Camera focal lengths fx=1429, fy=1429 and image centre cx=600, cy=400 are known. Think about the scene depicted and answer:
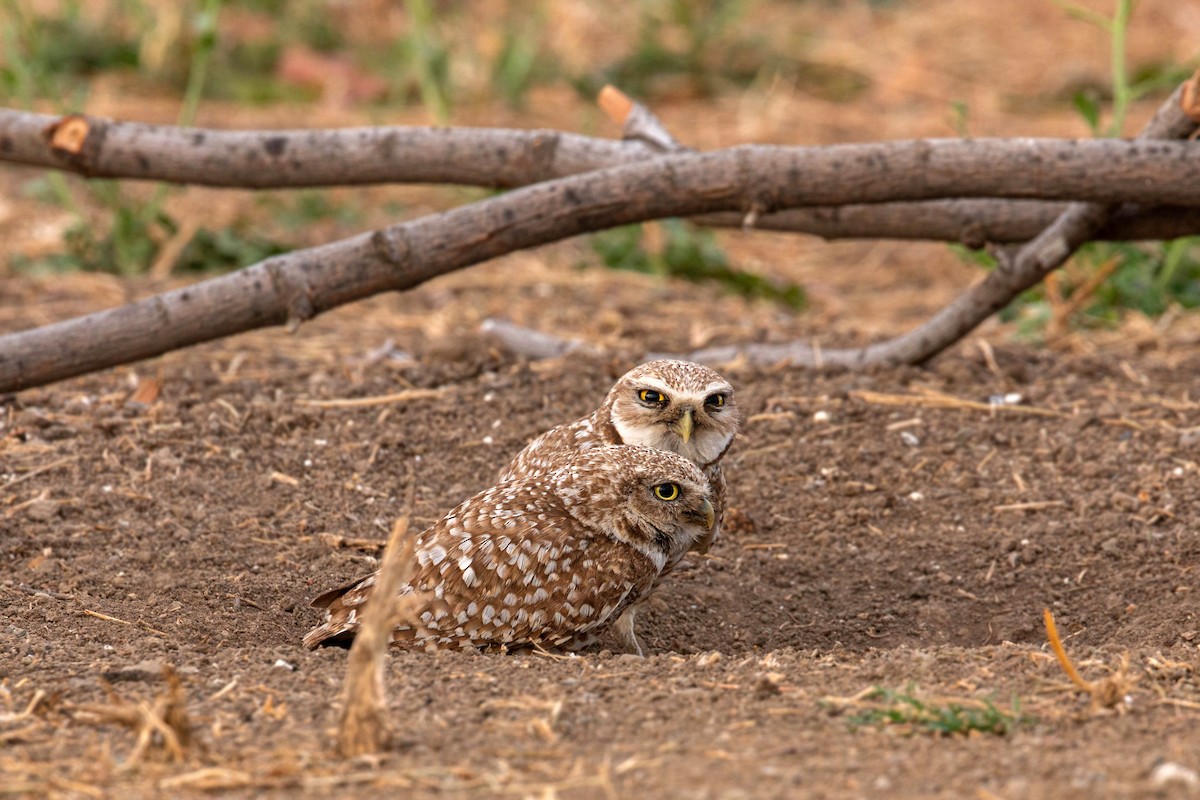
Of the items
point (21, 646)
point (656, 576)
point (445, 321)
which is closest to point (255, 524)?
point (21, 646)

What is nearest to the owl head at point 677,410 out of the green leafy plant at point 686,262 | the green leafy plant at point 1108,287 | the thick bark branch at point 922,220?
the thick bark branch at point 922,220

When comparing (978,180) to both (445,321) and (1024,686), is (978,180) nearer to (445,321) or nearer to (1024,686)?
(1024,686)

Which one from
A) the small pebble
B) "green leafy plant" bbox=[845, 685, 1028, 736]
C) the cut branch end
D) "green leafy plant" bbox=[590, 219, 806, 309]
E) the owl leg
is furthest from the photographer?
"green leafy plant" bbox=[590, 219, 806, 309]

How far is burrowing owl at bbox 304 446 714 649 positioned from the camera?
4.26 m

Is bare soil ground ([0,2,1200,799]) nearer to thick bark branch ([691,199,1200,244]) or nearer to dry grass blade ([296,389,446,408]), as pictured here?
dry grass blade ([296,389,446,408])

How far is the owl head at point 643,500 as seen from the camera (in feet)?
14.6

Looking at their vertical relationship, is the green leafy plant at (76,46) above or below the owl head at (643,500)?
above

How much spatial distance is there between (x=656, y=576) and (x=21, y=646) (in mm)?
1875

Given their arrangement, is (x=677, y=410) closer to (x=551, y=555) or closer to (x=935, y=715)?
(x=551, y=555)

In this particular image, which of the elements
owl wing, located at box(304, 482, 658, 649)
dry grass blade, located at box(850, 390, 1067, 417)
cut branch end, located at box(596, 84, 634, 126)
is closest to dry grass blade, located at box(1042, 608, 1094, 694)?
owl wing, located at box(304, 482, 658, 649)

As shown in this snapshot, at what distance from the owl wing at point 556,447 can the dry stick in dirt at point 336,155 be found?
129cm

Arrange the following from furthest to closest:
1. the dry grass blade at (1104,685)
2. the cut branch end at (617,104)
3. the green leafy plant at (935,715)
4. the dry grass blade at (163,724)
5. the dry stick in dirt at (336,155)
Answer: the cut branch end at (617,104), the dry stick in dirt at (336,155), the dry grass blade at (1104,685), the green leafy plant at (935,715), the dry grass blade at (163,724)

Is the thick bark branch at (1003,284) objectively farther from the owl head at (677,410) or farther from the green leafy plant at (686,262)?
the green leafy plant at (686,262)

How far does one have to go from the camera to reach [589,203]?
17.1 ft
